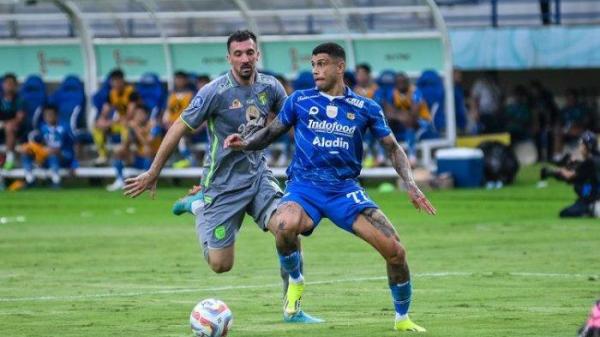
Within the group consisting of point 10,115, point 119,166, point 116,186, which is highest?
point 10,115

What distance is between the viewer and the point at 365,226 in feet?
39.6

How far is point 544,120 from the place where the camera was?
3675 centimetres

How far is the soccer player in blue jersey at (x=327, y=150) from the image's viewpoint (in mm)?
12242

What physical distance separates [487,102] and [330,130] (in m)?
24.5

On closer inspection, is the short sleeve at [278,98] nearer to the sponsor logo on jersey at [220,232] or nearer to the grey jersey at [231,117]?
the grey jersey at [231,117]

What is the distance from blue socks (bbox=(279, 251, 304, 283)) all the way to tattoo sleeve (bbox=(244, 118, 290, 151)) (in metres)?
0.89

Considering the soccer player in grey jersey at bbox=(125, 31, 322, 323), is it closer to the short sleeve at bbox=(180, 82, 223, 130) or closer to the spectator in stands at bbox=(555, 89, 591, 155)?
the short sleeve at bbox=(180, 82, 223, 130)

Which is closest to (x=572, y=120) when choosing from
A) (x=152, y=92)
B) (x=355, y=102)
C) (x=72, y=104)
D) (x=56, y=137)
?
(x=152, y=92)

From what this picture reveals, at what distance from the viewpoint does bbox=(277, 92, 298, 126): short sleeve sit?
1244 cm

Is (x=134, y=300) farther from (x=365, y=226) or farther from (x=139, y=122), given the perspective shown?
(x=139, y=122)

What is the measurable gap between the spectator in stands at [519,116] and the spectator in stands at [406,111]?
7.59 m

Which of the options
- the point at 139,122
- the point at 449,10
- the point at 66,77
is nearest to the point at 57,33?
the point at 66,77

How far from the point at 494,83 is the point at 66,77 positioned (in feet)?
36.1

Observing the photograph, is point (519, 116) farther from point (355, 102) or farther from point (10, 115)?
point (355, 102)
